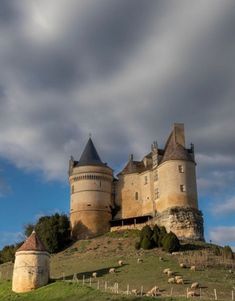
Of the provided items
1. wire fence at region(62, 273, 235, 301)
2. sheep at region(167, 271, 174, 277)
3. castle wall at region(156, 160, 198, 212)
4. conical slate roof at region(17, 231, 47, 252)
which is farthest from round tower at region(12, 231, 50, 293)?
castle wall at region(156, 160, 198, 212)

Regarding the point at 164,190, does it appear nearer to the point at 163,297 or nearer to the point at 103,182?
the point at 103,182

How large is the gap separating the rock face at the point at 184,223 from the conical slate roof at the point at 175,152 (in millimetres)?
6778

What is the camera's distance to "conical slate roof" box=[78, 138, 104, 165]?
76000 millimetres

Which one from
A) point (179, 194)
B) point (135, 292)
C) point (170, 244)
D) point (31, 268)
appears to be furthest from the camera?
point (179, 194)

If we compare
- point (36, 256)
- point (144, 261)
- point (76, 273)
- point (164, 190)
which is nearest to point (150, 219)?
point (164, 190)

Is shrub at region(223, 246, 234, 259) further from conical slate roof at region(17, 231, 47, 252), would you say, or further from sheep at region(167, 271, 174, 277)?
conical slate roof at region(17, 231, 47, 252)

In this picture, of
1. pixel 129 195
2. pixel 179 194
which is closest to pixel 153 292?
pixel 179 194

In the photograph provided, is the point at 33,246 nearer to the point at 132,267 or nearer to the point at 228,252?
the point at 132,267

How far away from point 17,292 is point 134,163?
118ft

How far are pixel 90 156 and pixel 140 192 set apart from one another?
353 inches

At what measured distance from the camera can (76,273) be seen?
51.2 metres

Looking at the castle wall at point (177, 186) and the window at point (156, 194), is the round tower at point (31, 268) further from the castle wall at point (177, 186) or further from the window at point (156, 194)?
the window at point (156, 194)

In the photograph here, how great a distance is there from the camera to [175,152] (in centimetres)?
7031

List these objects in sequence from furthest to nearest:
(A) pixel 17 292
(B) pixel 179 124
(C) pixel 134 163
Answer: (C) pixel 134 163, (B) pixel 179 124, (A) pixel 17 292
